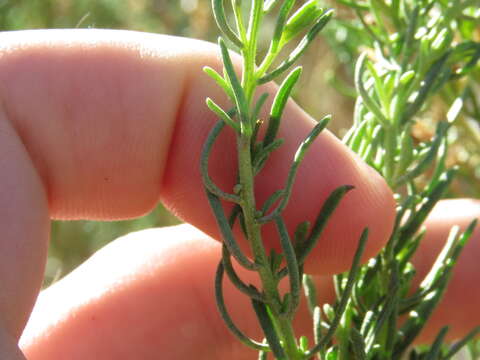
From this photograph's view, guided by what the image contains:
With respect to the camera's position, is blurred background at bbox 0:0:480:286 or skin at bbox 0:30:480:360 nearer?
skin at bbox 0:30:480:360

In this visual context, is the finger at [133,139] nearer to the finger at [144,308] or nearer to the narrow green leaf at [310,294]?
the narrow green leaf at [310,294]

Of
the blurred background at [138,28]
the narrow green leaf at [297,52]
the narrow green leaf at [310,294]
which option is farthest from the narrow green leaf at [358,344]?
the blurred background at [138,28]

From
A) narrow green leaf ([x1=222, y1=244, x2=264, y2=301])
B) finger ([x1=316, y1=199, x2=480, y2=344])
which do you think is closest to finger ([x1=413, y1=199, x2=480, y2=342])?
finger ([x1=316, y1=199, x2=480, y2=344])

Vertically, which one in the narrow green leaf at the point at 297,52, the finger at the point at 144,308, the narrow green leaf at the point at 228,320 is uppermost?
the narrow green leaf at the point at 297,52

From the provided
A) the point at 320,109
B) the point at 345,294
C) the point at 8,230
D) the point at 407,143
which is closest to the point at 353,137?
the point at 407,143

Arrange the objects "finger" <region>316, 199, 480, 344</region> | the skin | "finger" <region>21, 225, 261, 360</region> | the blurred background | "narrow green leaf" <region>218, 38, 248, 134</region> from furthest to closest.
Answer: the blurred background
"finger" <region>316, 199, 480, 344</region>
"finger" <region>21, 225, 261, 360</region>
the skin
"narrow green leaf" <region>218, 38, 248, 134</region>

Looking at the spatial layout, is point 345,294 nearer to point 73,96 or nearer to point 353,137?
point 353,137

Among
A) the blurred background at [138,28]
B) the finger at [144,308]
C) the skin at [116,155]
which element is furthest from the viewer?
the blurred background at [138,28]

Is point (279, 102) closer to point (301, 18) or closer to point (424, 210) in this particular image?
point (301, 18)

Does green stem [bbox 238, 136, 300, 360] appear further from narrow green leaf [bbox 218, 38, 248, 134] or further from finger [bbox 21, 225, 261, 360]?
finger [bbox 21, 225, 261, 360]
